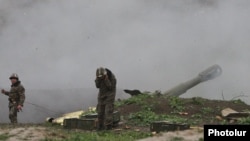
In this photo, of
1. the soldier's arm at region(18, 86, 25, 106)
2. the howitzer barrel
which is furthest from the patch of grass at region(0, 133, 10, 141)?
the howitzer barrel

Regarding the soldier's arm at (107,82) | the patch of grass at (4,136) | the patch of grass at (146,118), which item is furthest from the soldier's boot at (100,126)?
the patch of grass at (4,136)

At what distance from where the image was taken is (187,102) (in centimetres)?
1708

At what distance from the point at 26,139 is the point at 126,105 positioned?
795 centimetres

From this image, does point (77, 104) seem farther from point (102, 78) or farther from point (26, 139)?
point (26, 139)

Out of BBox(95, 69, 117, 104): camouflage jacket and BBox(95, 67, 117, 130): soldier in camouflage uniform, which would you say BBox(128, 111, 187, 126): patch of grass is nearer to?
BBox(95, 67, 117, 130): soldier in camouflage uniform

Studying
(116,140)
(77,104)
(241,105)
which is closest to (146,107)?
(241,105)

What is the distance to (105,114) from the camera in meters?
12.5

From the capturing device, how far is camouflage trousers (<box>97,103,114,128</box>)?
1239cm

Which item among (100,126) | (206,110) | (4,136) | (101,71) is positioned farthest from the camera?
(206,110)

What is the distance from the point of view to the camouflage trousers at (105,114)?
40.7 ft

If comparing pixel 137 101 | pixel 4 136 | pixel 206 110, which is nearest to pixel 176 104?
pixel 206 110

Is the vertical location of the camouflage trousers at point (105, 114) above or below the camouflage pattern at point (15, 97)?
below

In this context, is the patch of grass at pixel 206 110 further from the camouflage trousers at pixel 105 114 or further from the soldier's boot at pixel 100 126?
the soldier's boot at pixel 100 126

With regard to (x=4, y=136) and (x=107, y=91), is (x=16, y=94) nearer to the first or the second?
(x=107, y=91)
